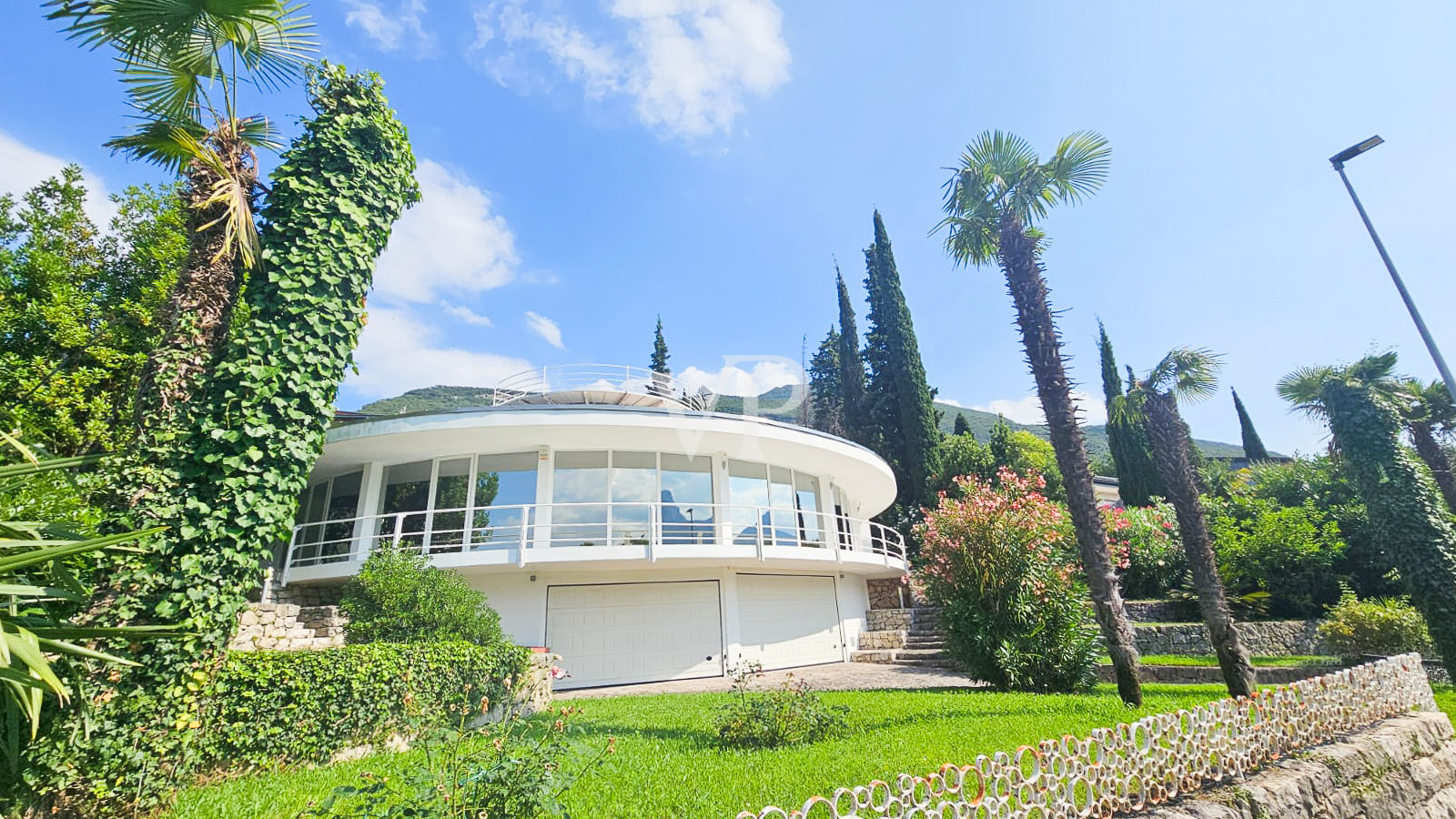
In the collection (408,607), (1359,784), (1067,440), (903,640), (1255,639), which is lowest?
(1359,784)

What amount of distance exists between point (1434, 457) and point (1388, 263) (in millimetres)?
13432

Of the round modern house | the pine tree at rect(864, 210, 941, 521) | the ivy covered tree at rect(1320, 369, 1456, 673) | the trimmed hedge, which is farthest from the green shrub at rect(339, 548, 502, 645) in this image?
the pine tree at rect(864, 210, 941, 521)

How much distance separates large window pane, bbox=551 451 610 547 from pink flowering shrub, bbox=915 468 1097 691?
6952 mm

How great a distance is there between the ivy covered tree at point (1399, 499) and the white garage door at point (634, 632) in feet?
42.3

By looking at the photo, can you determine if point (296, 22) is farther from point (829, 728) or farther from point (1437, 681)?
point (1437, 681)

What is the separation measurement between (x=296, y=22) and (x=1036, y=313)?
34.7 feet

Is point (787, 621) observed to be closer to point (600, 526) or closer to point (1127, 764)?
point (600, 526)

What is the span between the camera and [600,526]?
12.4 metres

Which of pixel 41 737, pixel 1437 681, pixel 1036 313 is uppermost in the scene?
pixel 1036 313

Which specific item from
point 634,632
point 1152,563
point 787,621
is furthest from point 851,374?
point 634,632

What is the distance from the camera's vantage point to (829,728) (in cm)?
618

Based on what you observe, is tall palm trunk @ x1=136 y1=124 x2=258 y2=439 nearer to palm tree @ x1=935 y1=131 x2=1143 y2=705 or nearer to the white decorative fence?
the white decorative fence

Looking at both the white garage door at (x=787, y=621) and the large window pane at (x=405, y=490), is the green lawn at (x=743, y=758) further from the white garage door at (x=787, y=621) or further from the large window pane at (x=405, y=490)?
the large window pane at (x=405, y=490)

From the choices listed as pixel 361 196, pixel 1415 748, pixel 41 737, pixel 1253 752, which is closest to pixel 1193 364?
pixel 1415 748
